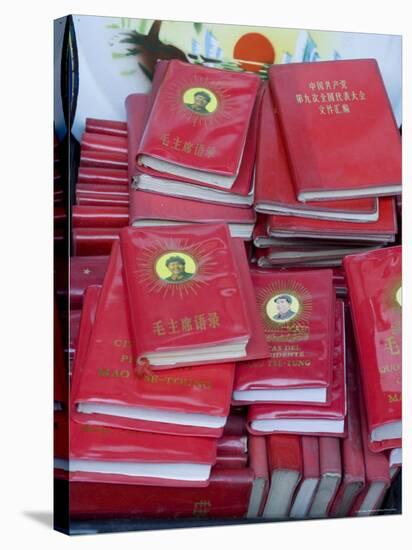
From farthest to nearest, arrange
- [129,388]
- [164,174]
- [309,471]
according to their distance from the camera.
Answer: [309,471], [164,174], [129,388]

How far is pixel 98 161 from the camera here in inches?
171

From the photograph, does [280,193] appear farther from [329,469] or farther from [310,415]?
[329,469]

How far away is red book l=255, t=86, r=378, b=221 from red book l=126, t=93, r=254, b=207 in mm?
38

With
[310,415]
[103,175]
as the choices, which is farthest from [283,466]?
[103,175]

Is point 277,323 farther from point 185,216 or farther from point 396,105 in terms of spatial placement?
point 396,105

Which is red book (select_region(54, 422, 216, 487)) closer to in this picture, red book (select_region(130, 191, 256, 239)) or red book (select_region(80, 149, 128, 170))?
red book (select_region(130, 191, 256, 239))

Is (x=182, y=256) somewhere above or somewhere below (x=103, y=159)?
below

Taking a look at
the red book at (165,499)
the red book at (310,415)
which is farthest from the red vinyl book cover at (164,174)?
the red book at (165,499)

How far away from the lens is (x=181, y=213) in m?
4.30

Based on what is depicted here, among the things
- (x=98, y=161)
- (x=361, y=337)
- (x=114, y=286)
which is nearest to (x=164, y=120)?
(x=98, y=161)

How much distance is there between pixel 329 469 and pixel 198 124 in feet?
4.09

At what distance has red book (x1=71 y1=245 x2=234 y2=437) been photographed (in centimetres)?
416

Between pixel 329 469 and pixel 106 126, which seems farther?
pixel 329 469

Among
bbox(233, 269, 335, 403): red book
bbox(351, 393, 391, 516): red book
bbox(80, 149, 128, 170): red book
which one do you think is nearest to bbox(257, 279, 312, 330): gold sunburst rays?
bbox(233, 269, 335, 403): red book
